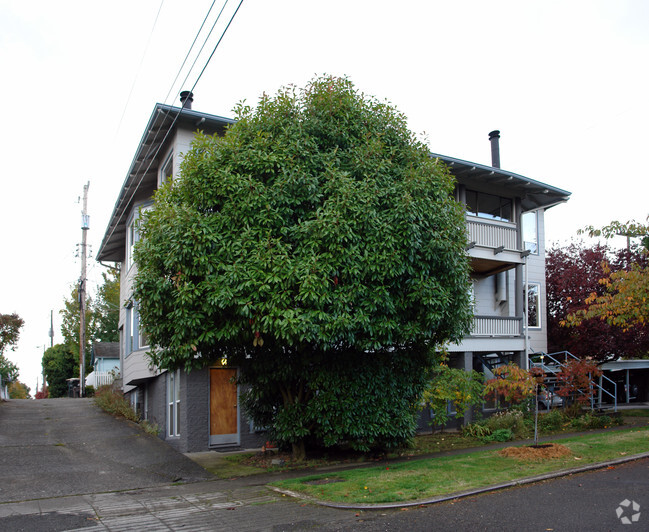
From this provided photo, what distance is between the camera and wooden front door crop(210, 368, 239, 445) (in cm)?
1465

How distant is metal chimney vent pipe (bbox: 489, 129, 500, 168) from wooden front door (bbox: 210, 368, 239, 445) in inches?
523

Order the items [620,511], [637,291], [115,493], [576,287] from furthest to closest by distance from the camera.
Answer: [576,287]
[637,291]
[115,493]
[620,511]

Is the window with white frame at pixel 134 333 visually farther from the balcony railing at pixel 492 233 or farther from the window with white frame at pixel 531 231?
the window with white frame at pixel 531 231

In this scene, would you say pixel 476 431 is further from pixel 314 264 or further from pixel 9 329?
pixel 9 329

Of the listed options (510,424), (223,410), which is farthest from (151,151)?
(510,424)

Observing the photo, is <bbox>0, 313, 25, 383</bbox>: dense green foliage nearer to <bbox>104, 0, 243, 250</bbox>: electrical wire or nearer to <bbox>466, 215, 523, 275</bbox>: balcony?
<bbox>104, 0, 243, 250</bbox>: electrical wire

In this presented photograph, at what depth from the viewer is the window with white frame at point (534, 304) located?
2159cm

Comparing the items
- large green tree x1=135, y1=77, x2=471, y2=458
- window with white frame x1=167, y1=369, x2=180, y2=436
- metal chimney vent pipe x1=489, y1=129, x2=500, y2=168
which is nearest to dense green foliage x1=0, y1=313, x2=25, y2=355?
window with white frame x1=167, y1=369, x2=180, y2=436

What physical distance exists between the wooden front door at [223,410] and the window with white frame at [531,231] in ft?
42.9

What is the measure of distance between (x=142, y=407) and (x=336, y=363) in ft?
36.8

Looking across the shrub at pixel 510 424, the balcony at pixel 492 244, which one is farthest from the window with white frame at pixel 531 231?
the shrub at pixel 510 424

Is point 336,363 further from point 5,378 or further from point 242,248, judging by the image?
point 5,378

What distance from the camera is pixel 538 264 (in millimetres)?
21922

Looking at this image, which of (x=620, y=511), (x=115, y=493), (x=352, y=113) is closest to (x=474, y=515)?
(x=620, y=511)
